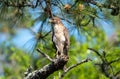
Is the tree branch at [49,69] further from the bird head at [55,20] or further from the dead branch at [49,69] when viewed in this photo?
the bird head at [55,20]

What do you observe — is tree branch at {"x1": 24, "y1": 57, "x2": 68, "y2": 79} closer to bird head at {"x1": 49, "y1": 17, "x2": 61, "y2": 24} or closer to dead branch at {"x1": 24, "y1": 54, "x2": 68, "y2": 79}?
dead branch at {"x1": 24, "y1": 54, "x2": 68, "y2": 79}

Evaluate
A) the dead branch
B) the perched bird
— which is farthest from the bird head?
the dead branch

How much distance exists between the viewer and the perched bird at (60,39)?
3666 mm

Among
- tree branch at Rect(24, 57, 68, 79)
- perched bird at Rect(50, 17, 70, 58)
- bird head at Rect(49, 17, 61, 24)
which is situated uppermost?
bird head at Rect(49, 17, 61, 24)

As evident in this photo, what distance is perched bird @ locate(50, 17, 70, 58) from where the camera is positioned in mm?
3666

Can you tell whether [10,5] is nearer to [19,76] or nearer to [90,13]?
[90,13]

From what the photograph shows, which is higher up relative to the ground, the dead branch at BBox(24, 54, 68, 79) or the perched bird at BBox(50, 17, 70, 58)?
the perched bird at BBox(50, 17, 70, 58)

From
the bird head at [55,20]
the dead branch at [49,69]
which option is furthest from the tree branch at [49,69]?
the bird head at [55,20]

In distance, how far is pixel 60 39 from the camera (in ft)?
12.1

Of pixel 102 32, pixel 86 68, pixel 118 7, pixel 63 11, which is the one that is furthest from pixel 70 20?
pixel 102 32

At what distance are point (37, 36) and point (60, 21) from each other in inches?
16.5

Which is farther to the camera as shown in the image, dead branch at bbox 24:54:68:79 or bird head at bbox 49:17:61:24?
bird head at bbox 49:17:61:24

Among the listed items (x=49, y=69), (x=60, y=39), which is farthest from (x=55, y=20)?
(x=49, y=69)

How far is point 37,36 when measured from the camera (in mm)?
4207
